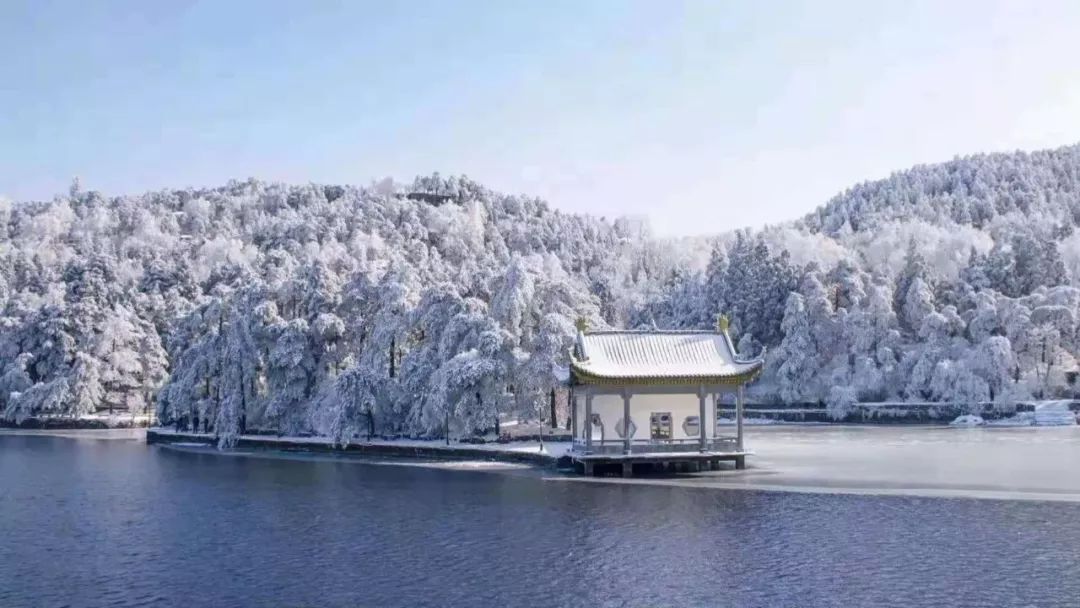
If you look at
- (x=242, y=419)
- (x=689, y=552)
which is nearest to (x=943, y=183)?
(x=242, y=419)

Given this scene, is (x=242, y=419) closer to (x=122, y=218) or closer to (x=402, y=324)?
(x=402, y=324)

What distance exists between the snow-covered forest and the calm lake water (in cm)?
1183

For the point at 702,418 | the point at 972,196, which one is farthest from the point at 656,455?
the point at 972,196

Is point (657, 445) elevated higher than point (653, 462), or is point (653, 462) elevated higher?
point (657, 445)

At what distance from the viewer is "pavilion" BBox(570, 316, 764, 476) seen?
36156mm

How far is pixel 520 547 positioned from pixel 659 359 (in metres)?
16.3

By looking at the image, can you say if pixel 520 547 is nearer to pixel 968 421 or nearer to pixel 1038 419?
pixel 968 421

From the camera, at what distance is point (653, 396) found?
3806 cm

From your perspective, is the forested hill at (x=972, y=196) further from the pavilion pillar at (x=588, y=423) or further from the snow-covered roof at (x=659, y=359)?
the pavilion pillar at (x=588, y=423)

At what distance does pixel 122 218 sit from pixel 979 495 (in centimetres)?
16126

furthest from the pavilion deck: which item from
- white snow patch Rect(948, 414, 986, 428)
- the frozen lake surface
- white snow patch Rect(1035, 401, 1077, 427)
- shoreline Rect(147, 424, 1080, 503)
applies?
white snow patch Rect(1035, 401, 1077, 427)

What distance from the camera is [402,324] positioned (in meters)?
50.6

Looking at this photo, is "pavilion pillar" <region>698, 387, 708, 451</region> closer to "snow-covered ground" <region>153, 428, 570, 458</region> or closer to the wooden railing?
the wooden railing

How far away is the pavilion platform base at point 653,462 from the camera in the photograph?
118ft
